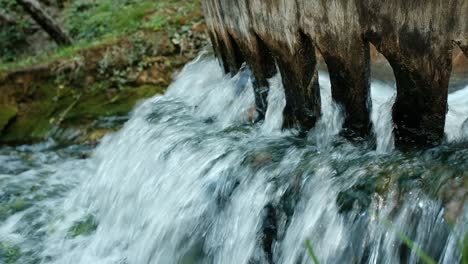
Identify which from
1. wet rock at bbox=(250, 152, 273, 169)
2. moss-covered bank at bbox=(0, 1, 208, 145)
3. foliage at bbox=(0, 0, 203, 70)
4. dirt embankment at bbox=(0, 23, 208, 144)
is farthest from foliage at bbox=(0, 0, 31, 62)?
wet rock at bbox=(250, 152, 273, 169)

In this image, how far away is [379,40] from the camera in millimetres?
2951

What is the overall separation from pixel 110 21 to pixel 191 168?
20.8 feet

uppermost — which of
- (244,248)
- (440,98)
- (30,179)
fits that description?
(440,98)

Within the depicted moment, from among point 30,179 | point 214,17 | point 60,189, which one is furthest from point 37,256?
point 214,17

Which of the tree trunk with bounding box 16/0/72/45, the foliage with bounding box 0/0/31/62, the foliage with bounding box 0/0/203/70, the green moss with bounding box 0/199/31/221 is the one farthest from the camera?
the foliage with bounding box 0/0/31/62

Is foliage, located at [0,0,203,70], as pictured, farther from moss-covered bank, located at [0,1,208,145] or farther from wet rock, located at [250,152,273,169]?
wet rock, located at [250,152,273,169]

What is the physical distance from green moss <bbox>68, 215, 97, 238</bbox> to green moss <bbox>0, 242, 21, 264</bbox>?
41cm

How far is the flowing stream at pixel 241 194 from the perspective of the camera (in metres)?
2.56

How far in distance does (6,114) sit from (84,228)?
11.8 feet

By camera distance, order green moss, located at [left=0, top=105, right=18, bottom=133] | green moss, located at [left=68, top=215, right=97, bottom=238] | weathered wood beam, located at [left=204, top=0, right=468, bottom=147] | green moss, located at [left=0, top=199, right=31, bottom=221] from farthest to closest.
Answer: green moss, located at [left=0, top=105, right=18, bottom=133] → green moss, located at [left=0, top=199, right=31, bottom=221] → green moss, located at [left=68, top=215, right=97, bottom=238] → weathered wood beam, located at [left=204, top=0, right=468, bottom=147]

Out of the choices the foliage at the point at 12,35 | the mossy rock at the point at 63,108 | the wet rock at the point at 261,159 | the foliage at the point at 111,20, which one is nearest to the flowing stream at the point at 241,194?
the wet rock at the point at 261,159

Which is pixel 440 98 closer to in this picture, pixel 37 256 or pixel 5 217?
pixel 37 256

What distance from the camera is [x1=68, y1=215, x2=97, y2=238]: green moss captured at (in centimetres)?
435

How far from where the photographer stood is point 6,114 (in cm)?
737
